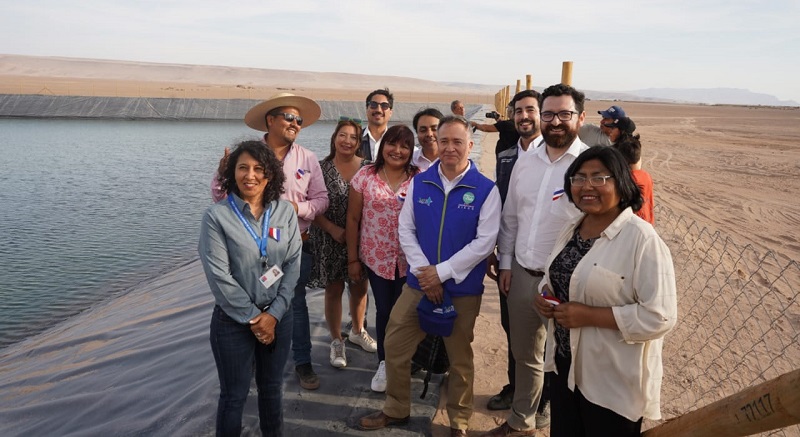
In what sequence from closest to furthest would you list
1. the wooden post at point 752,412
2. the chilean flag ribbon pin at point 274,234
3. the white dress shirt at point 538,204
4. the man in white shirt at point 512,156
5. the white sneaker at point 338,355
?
the wooden post at point 752,412 → the chilean flag ribbon pin at point 274,234 → the white dress shirt at point 538,204 → the man in white shirt at point 512,156 → the white sneaker at point 338,355

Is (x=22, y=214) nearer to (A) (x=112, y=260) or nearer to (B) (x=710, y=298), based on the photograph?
(A) (x=112, y=260)

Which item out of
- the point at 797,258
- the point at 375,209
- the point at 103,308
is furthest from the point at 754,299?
the point at 103,308

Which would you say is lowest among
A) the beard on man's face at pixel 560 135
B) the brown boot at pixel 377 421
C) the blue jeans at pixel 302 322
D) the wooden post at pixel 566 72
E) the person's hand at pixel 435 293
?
the brown boot at pixel 377 421

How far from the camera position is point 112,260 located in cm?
892

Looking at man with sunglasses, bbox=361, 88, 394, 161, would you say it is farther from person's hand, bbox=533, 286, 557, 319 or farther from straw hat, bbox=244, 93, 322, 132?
person's hand, bbox=533, 286, 557, 319

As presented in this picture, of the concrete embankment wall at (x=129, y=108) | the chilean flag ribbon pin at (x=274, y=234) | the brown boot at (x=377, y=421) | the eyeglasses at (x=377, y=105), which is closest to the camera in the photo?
the chilean flag ribbon pin at (x=274, y=234)

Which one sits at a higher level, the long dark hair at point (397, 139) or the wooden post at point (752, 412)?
the long dark hair at point (397, 139)

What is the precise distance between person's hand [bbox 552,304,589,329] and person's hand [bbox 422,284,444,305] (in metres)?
0.80

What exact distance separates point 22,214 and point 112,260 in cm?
414

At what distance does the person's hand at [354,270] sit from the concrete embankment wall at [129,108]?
97.8ft

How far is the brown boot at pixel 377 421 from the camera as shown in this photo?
3115 millimetres

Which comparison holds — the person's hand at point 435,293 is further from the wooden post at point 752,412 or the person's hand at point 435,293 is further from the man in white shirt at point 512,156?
the wooden post at point 752,412

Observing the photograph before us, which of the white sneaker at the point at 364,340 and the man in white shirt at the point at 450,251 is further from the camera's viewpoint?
the white sneaker at the point at 364,340

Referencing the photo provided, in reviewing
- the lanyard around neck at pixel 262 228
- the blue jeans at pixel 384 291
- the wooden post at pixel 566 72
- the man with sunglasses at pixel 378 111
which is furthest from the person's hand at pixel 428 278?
the wooden post at pixel 566 72
